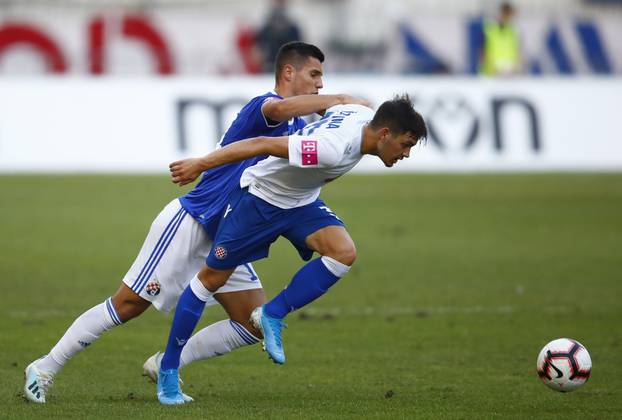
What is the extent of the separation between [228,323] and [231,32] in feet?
74.9

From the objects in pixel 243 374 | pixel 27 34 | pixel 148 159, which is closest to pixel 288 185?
pixel 243 374

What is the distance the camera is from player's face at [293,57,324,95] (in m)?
8.04

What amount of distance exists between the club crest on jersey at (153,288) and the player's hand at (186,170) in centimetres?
81

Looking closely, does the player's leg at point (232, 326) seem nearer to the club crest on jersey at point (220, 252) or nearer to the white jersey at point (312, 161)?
the club crest on jersey at point (220, 252)

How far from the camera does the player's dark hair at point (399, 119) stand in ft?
23.9

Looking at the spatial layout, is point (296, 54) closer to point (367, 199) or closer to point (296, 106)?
point (296, 106)

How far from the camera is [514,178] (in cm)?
2386

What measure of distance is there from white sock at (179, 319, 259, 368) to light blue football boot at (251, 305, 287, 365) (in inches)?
20.1

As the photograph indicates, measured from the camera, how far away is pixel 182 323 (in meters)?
7.64

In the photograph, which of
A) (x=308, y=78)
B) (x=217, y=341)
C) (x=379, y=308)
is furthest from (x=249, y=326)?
(x=379, y=308)

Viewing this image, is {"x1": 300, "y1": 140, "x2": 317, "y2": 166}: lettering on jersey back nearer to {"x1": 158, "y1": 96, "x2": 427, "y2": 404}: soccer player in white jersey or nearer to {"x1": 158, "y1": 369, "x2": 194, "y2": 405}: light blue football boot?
{"x1": 158, "y1": 96, "x2": 427, "y2": 404}: soccer player in white jersey

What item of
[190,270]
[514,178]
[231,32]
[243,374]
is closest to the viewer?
[190,270]


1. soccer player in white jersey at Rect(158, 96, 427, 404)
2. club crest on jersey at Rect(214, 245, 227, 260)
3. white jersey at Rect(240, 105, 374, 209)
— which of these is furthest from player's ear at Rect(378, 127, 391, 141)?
club crest on jersey at Rect(214, 245, 227, 260)

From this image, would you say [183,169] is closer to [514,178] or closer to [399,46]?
[514,178]
